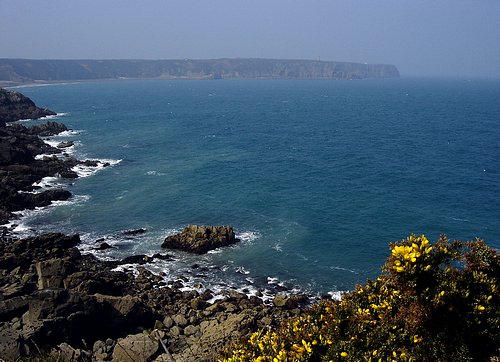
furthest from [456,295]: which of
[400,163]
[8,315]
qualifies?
[400,163]

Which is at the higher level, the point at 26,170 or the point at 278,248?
the point at 26,170

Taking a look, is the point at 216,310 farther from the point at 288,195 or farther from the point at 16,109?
the point at 16,109

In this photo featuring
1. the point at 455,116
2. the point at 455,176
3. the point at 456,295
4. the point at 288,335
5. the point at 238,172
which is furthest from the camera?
the point at 455,116

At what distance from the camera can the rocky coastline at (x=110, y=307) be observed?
973 inches

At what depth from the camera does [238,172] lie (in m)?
67.4

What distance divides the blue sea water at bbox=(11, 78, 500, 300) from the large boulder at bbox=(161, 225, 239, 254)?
1109 millimetres

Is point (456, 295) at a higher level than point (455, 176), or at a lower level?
higher

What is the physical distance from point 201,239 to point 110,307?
14.8 m

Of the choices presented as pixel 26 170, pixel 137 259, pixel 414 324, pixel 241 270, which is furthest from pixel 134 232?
pixel 414 324

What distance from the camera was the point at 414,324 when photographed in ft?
36.1

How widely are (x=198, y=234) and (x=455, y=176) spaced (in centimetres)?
4372

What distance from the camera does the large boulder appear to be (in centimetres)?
4216

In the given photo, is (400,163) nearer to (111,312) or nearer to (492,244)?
(492,244)

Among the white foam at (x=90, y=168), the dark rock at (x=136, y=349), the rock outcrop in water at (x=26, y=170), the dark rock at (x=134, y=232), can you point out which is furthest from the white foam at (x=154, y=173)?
the dark rock at (x=136, y=349)
